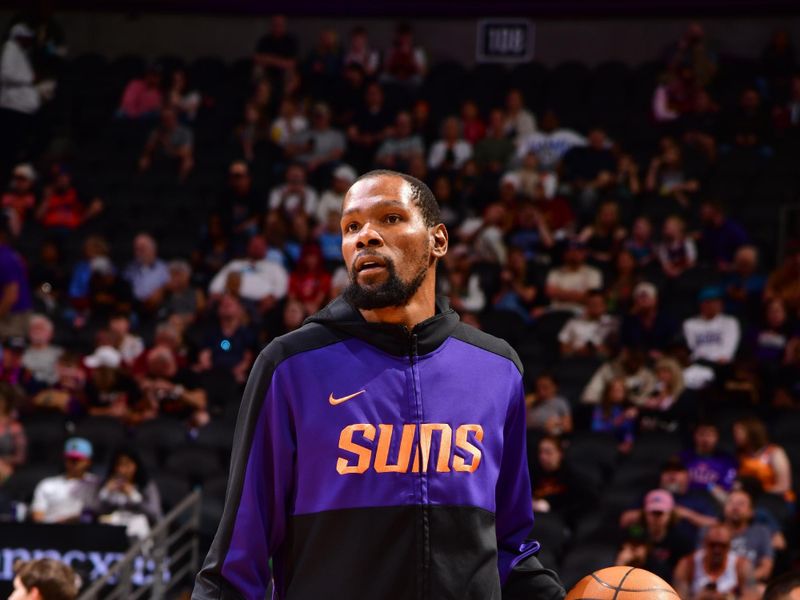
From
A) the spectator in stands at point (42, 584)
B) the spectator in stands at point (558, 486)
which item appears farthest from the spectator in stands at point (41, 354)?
the spectator in stands at point (42, 584)

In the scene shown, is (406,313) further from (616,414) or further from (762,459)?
(616,414)

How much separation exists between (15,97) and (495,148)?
17.0ft

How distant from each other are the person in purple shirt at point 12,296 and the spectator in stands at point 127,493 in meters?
2.85

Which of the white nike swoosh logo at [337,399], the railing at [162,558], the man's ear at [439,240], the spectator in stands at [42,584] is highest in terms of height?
the man's ear at [439,240]

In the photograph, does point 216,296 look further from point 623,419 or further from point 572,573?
point 572,573

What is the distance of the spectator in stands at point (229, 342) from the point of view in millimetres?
10094

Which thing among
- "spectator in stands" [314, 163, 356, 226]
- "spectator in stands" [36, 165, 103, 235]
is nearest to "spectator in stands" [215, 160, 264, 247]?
"spectator in stands" [314, 163, 356, 226]

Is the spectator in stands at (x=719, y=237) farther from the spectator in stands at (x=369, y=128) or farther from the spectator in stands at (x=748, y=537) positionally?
the spectator in stands at (x=748, y=537)

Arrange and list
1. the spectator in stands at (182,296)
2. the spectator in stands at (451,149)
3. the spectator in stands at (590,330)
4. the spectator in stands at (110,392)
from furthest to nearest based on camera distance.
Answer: the spectator in stands at (451,149) → the spectator in stands at (182,296) → the spectator in stands at (590,330) → the spectator in stands at (110,392)

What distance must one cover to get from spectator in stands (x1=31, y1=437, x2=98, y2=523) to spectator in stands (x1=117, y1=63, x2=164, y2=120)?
6179 mm

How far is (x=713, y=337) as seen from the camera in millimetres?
9789

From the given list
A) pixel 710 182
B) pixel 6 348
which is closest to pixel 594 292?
pixel 710 182

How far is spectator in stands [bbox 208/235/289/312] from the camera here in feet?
35.5

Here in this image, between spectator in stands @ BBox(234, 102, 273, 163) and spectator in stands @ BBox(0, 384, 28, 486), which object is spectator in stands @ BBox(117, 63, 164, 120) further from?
spectator in stands @ BBox(0, 384, 28, 486)
